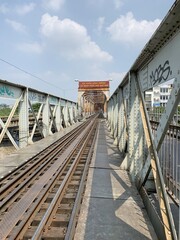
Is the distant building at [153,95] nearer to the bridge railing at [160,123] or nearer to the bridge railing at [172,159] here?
the bridge railing at [160,123]

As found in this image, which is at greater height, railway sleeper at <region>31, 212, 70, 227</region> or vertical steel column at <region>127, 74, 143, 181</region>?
vertical steel column at <region>127, 74, 143, 181</region>

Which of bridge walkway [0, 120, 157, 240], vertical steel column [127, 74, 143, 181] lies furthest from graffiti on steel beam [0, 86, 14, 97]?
vertical steel column [127, 74, 143, 181]

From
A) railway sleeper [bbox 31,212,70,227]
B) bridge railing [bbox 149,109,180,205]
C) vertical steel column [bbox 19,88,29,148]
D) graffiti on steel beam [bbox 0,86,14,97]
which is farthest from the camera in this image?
vertical steel column [bbox 19,88,29,148]

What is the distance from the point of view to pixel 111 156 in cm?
1139

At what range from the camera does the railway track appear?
14.0ft

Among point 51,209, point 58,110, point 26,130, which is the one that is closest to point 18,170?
point 51,209

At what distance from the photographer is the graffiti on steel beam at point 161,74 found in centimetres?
399

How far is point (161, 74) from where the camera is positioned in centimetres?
444

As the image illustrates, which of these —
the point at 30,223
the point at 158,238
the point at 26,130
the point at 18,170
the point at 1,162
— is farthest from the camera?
the point at 26,130

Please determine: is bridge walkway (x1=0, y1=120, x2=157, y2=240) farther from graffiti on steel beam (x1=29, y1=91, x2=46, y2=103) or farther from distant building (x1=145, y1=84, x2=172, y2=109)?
graffiti on steel beam (x1=29, y1=91, x2=46, y2=103)

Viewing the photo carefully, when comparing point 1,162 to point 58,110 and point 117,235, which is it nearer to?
point 117,235

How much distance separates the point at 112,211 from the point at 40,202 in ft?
5.09

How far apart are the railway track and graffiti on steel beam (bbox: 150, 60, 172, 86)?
288cm

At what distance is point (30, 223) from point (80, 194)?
1.70 metres
